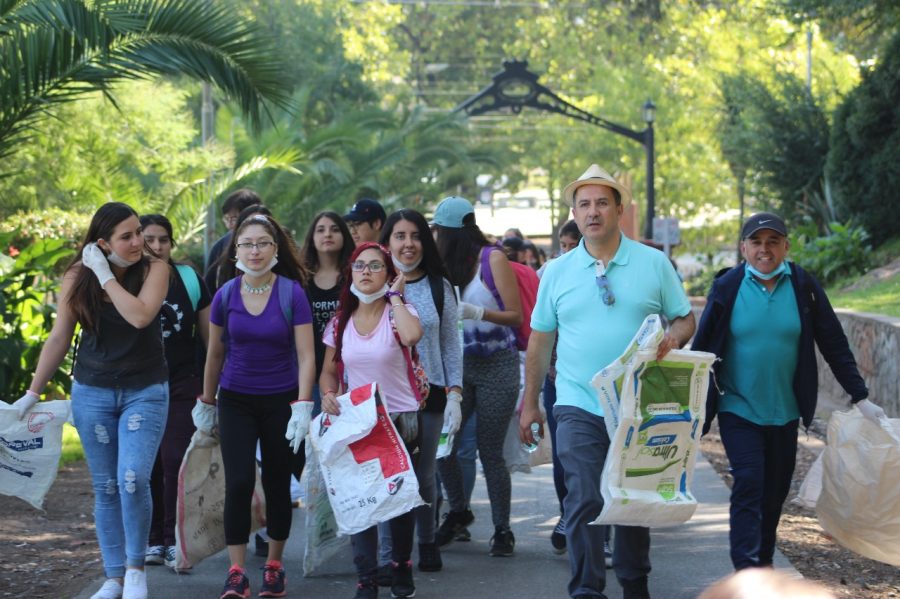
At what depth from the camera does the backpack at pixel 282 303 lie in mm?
6793

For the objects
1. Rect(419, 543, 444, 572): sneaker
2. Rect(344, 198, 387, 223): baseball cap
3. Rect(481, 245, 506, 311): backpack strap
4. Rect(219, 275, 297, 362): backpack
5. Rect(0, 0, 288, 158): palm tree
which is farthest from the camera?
Rect(0, 0, 288, 158): palm tree

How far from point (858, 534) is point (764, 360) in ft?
3.40

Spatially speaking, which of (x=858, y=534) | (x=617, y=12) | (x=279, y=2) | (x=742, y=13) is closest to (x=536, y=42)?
(x=617, y=12)

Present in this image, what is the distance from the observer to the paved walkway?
22.7 ft

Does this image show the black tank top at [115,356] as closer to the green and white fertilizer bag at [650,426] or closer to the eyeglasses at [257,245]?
the eyeglasses at [257,245]

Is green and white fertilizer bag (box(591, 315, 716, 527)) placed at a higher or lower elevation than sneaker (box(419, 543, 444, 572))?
higher

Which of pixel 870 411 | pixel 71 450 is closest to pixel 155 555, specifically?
pixel 870 411

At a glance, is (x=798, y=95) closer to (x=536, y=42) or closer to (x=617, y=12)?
(x=617, y=12)

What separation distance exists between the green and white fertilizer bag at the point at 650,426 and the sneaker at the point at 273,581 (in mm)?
1860

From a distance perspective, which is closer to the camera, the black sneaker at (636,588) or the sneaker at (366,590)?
the black sneaker at (636,588)

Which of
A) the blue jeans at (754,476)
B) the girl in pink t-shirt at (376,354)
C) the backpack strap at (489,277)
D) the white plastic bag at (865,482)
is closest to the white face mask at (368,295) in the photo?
the girl in pink t-shirt at (376,354)

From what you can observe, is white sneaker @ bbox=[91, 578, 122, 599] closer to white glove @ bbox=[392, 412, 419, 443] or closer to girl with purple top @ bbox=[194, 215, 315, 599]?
girl with purple top @ bbox=[194, 215, 315, 599]

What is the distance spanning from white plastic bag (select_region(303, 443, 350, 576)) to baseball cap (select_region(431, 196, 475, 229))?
1819 mm

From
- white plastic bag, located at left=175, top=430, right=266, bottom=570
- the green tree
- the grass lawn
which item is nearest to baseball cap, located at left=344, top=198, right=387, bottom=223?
white plastic bag, located at left=175, top=430, right=266, bottom=570
